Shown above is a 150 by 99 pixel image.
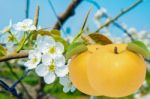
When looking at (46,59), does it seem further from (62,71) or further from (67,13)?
(67,13)

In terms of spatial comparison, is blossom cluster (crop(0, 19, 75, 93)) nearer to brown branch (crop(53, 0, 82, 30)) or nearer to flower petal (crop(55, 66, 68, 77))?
flower petal (crop(55, 66, 68, 77))

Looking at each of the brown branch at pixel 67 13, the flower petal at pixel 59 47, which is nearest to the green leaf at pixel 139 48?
the flower petal at pixel 59 47

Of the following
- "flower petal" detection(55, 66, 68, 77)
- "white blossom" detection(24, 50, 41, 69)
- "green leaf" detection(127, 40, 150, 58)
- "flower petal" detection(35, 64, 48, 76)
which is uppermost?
"green leaf" detection(127, 40, 150, 58)

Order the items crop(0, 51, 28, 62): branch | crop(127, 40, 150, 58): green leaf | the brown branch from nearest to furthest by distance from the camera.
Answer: crop(127, 40, 150, 58): green leaf, crop(0, 51, 28, 62): branch, the brown branch

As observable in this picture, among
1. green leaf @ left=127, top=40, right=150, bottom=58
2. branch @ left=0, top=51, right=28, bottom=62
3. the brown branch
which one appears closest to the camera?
green leaf @ left=127, top=40, right=150, bottom=58

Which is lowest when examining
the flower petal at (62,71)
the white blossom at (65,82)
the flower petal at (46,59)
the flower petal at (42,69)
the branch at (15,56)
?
the white blossom at (65,82)

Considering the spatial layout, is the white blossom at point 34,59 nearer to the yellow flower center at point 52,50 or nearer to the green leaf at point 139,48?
the yellow flower center at point 52,50

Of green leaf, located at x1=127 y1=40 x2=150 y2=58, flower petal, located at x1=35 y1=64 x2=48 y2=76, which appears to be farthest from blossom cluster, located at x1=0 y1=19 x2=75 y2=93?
green leaf, located at x1=127 y1=40 x2=150 y2=58

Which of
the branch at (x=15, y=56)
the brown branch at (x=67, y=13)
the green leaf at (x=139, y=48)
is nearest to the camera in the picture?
the green leaf at (x=139, y=48)

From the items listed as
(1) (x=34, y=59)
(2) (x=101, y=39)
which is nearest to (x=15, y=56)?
(1) (x=34, y=59)

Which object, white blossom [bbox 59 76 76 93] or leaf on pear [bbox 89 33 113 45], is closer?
leaf on pear [bbox 89 33 113 45]

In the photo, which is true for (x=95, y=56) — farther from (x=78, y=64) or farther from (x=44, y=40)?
(x=44, y=40)
